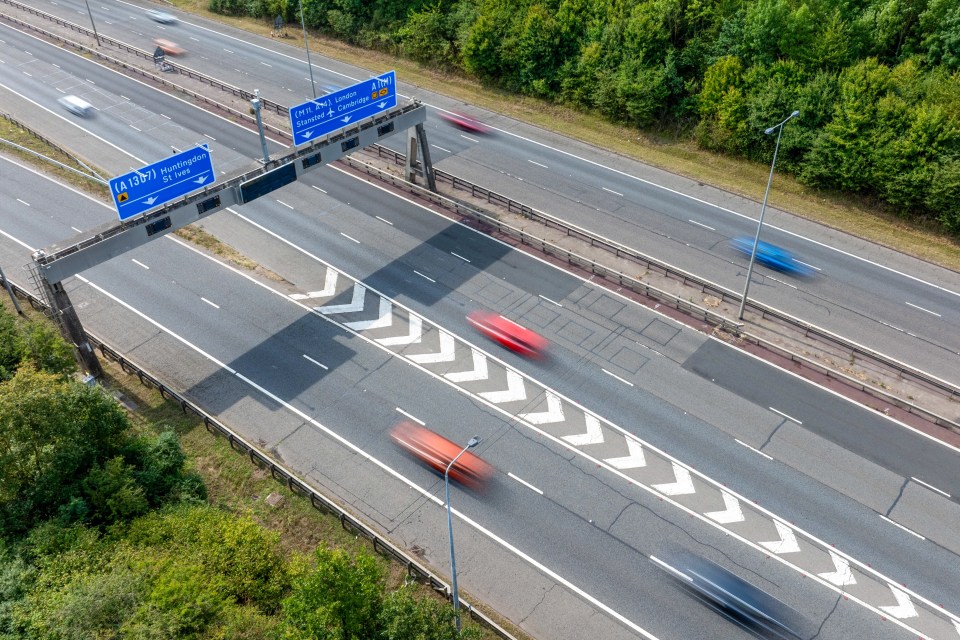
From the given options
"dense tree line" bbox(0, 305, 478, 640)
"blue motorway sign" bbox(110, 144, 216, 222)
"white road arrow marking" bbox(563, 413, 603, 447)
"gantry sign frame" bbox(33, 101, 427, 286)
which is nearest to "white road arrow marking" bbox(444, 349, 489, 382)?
"white road arrow marking" bbox(563, 413, 603, 447)

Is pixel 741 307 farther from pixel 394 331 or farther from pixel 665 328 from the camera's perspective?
pixel 394 331

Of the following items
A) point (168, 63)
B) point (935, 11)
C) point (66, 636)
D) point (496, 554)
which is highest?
point (935, 11)

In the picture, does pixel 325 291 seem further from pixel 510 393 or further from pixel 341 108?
pixel 510 393

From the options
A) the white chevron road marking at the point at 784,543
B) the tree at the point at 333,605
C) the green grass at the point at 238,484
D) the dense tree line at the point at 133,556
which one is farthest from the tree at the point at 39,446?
the white chevron road marking at the point at 784,543

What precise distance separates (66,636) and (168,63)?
242 ft

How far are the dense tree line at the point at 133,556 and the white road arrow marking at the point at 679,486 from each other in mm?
13803

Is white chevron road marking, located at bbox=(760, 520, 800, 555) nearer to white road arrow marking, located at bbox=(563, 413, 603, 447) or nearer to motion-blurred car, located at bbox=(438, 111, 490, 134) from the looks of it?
white road arrow marking, located at bbox=(563, 413, 603, 447)

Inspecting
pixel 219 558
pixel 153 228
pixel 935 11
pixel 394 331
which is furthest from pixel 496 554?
pixel 935 11

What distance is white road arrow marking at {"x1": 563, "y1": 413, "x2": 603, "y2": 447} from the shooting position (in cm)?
4006

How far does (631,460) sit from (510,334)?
1189cm

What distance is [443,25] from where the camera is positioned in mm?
84812

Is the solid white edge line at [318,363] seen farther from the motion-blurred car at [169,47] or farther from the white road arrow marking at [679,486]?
the motion-blurred car at [169,47]

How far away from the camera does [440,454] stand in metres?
38.7

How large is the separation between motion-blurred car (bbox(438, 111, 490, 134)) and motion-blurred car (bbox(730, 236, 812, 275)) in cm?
2956
